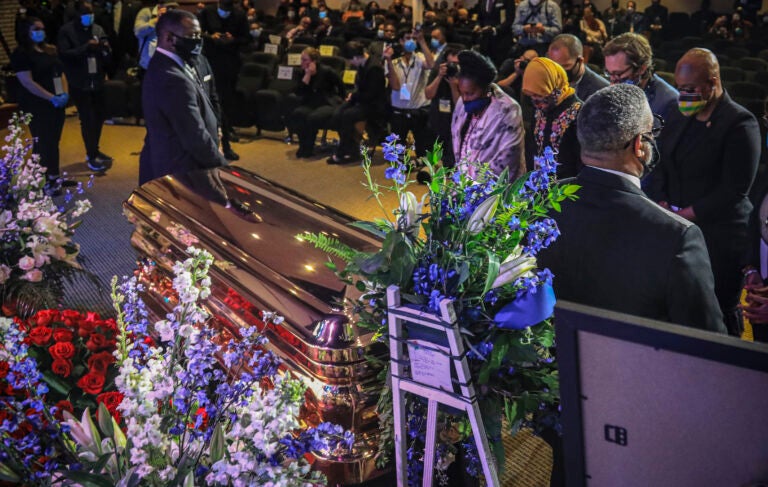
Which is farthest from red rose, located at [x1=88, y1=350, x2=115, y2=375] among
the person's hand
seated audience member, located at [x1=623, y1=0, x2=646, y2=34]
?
seated audience member, located at [x1=623, y1=0, x2=646, y2=34]

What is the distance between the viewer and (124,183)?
21.4ft

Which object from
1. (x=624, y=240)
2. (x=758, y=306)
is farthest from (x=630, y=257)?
(x=758, y=306)

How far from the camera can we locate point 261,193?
288cm

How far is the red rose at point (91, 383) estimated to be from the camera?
60.7 inches

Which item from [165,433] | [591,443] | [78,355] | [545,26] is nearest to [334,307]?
[78,355]

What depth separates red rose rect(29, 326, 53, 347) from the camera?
1642 mm

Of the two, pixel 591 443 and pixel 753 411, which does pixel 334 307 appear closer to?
pixel 591 443

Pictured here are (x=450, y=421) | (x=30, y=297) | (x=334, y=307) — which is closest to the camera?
(x=450, y=421)

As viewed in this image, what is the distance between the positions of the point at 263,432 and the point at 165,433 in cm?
23

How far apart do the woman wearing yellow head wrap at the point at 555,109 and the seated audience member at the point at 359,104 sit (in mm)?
4410

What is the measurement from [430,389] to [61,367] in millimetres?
→ 843

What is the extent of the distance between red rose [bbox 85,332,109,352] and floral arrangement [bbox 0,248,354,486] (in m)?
0.54

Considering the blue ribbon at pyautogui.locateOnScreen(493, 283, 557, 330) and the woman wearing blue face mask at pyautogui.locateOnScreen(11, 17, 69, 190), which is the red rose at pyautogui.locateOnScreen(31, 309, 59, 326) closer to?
the blue ribbon at pyautogui.locateOnScreen(493, 283, 557, 330)

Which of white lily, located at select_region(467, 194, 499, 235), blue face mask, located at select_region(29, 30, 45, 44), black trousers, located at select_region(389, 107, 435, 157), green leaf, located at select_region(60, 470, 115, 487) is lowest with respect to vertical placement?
black trousers, located at select_region(389, 107, 435, 157)
